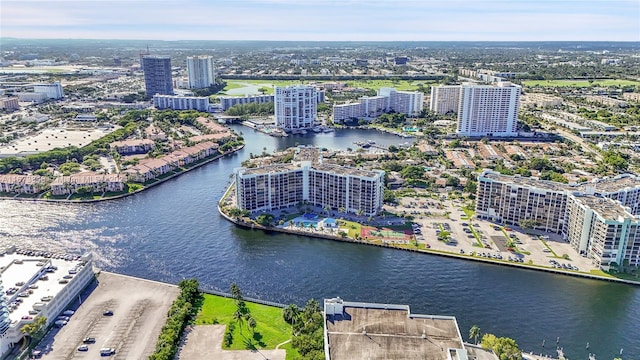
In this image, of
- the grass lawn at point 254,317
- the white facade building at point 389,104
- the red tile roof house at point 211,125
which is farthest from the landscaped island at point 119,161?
Result: the white facade building at point 389,104

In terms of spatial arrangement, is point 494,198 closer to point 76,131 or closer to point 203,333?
point 203,333

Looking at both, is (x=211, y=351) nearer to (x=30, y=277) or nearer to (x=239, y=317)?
(x=239, y=317)

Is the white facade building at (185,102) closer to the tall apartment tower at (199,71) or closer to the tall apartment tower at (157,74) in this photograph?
the tall apartment tower at (157,74)

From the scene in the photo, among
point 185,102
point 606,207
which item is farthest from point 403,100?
point 606,207

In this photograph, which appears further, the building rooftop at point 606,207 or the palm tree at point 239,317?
the building rooftop at point 606,207

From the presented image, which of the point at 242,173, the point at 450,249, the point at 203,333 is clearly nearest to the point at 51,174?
the point at 242,173

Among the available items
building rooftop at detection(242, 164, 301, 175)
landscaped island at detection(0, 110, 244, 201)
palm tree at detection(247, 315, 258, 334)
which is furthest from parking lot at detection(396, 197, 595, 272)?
landscaped island at detection(0, 110, 244, 201)
